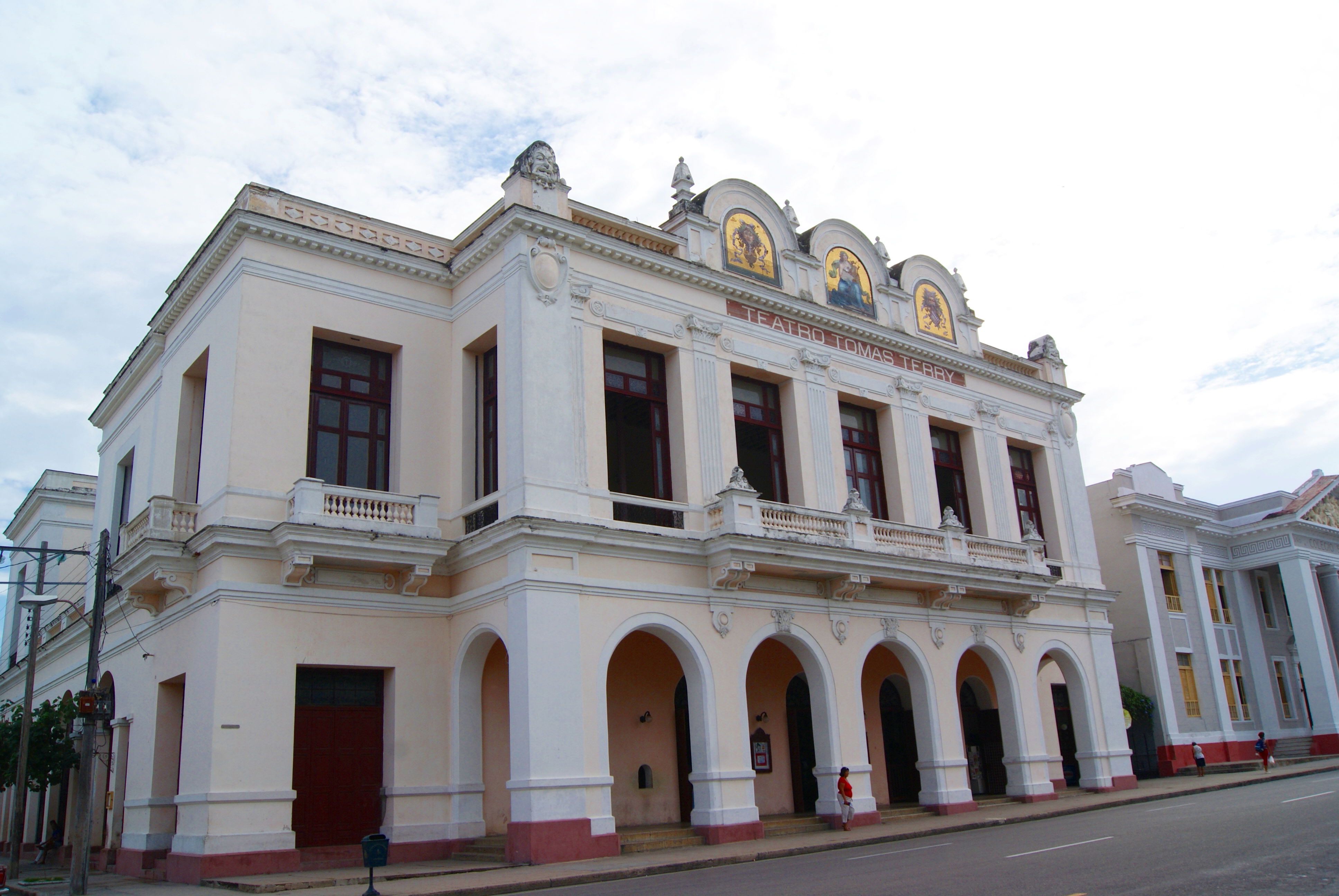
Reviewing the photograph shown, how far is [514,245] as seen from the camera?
19.8 meters

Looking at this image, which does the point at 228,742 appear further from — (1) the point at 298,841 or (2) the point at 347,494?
(2) the point at 347,494

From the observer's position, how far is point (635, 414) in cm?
2272

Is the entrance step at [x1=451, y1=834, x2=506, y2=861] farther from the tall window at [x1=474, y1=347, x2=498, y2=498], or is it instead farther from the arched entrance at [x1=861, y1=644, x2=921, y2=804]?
the arched entrance at [x1=861, y1=644, x2=921, y2=804]

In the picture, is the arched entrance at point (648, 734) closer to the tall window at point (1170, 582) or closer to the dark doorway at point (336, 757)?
the dark doorway at point (336, 757)

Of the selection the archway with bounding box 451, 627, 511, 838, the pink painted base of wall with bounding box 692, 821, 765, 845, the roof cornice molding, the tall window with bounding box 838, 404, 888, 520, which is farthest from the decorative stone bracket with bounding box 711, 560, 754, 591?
the roof cornice molding

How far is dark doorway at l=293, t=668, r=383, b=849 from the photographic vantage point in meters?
A: 17.9

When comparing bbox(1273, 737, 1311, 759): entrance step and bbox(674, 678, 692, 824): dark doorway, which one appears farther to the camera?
bbox(1273, 737, 1311, 759): entrance step

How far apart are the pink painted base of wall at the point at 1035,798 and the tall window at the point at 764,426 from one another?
383 inches

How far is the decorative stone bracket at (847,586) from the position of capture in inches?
864

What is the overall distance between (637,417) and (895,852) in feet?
34.2

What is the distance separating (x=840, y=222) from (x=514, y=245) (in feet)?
33.2

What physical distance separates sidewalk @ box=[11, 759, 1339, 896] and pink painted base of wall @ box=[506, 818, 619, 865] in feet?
0.58

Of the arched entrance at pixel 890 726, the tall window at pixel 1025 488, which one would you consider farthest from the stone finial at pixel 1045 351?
the arched entrance at pixel 890 726

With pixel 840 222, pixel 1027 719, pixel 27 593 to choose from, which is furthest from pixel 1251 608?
pixel 27 593
